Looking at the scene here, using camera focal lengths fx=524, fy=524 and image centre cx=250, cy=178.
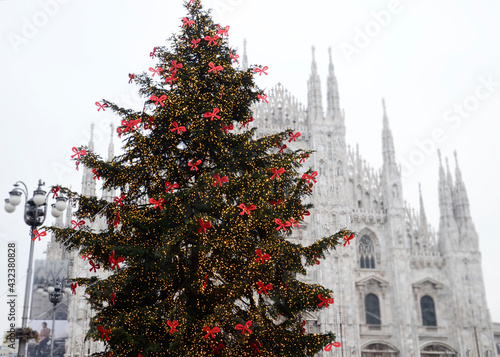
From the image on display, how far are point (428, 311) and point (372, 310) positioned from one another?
13.5 feet

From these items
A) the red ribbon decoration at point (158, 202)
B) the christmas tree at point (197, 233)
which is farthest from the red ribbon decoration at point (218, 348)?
the red ribbon decoration at point (158, 202)

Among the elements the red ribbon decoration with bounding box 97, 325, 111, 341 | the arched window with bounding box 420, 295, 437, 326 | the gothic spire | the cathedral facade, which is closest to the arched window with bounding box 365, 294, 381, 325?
the cathedral facade

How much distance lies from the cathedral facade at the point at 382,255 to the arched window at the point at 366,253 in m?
0.07

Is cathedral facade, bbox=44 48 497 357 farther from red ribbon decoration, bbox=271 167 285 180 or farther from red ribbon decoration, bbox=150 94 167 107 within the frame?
red ribbon decoration, bbox=271 167 285 180

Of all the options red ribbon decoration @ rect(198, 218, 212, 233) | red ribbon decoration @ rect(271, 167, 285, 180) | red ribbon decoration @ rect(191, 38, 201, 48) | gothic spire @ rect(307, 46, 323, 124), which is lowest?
red ribbon decoration @ rect(198, 218, 212, 233)

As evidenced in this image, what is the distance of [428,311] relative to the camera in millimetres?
36906

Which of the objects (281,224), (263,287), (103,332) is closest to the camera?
(103,332)

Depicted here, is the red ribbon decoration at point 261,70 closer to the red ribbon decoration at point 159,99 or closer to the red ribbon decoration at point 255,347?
the red ribbon decoration at point 159,99

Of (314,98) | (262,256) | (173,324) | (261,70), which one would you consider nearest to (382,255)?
(314,98)

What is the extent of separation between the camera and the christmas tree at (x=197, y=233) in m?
11.2

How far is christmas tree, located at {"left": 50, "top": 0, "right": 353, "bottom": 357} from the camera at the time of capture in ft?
36.9

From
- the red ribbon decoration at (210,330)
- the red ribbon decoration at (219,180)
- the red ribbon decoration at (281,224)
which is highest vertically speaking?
the red ribbon decoration at (219,180)

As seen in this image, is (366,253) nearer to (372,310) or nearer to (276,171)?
(372,310)

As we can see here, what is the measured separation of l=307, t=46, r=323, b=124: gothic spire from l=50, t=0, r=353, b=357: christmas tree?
2541 centimetres
